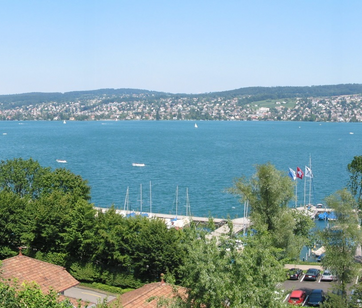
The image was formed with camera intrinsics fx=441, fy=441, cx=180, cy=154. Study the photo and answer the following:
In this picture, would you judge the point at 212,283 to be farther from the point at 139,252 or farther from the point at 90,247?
the point at 90,247

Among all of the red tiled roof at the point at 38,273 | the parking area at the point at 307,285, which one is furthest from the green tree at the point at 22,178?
the parking area at the point at 307,285

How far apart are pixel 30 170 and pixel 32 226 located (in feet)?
44.5

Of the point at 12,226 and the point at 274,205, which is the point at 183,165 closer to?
the point at 274,205

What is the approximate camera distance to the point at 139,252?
2153 centimetres

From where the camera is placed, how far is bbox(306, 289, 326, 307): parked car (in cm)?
1902

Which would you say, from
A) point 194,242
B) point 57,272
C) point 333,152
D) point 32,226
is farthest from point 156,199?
point 333,152

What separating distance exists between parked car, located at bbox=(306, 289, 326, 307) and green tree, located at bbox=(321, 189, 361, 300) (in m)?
0.92

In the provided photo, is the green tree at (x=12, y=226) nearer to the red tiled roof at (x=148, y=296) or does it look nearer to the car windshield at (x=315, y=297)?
the red tiled roof at (x=148, y=296)

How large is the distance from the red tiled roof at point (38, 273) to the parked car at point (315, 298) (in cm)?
1004

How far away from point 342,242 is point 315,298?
9.01 ft

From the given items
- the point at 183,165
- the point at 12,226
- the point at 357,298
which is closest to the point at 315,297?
the point at 357,298

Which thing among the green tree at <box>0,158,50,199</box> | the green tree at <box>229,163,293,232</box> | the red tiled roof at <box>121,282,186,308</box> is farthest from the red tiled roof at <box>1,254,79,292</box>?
the green tree at <box>0,158,50,199</box>

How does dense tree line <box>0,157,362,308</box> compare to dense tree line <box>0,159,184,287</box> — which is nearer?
dense tree line <box>0,157,362,308</box>

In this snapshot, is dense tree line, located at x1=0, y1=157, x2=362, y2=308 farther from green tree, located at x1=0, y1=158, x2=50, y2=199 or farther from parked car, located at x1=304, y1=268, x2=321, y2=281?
green tree, located at x1=0, y1=158, x2=50, y2=199
